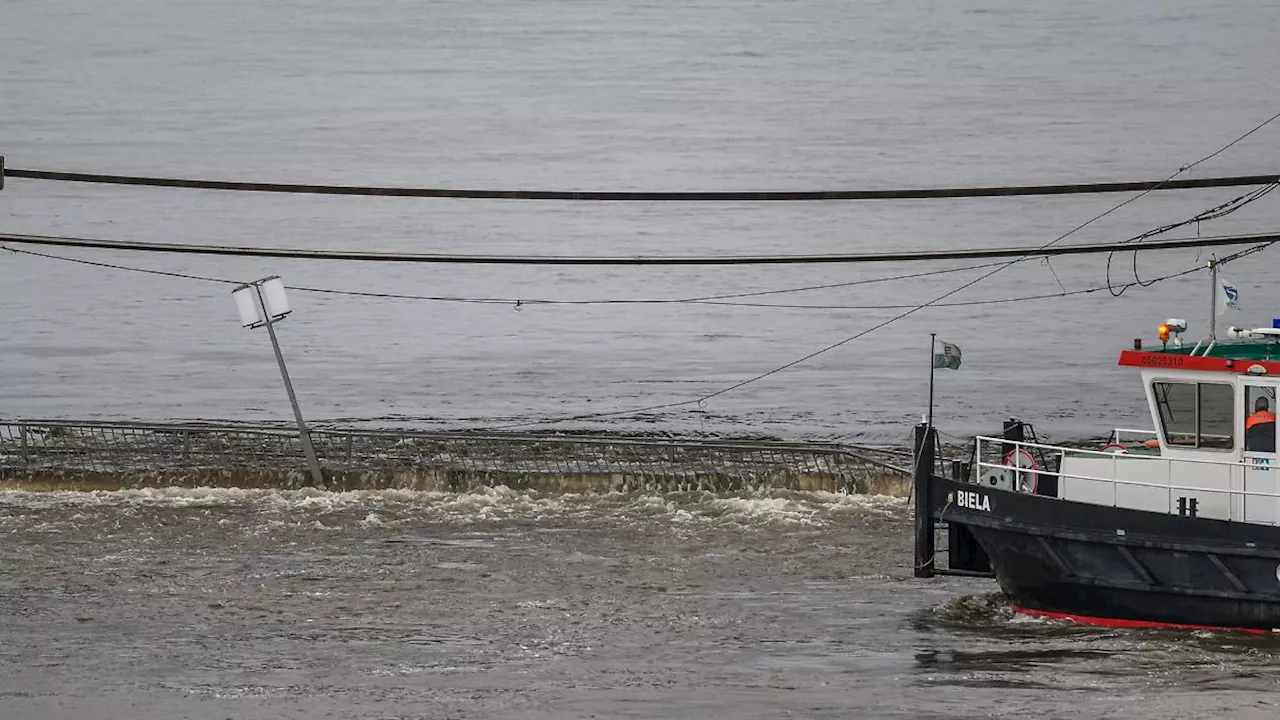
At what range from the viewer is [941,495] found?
1092 inches

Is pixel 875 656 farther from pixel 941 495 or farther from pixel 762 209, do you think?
pixel 762 209

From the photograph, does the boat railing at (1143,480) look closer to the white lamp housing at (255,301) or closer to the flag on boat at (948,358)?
the flag on boat at (948,358)

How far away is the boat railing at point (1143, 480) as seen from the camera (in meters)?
25.9

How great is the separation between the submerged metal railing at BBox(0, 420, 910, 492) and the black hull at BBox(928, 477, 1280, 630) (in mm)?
7839

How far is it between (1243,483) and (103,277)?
191ft

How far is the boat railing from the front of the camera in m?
25.9

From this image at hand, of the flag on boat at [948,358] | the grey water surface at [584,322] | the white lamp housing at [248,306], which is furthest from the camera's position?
the white lamp housing at [248,306]

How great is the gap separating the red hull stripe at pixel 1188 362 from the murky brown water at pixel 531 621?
10.7ft

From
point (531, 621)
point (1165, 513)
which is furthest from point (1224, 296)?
point (531, 621)

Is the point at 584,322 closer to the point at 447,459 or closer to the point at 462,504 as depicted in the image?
the point at 447,459

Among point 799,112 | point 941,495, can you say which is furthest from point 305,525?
point 799,112

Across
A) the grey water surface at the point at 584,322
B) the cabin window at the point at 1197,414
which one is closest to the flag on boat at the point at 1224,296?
the cabin window at the point at 1197,414

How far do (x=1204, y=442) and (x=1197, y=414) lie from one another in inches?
14.1

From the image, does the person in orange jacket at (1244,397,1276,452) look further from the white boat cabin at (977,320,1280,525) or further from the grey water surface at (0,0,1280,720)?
the grey water surface at (0,0,1280,720)
